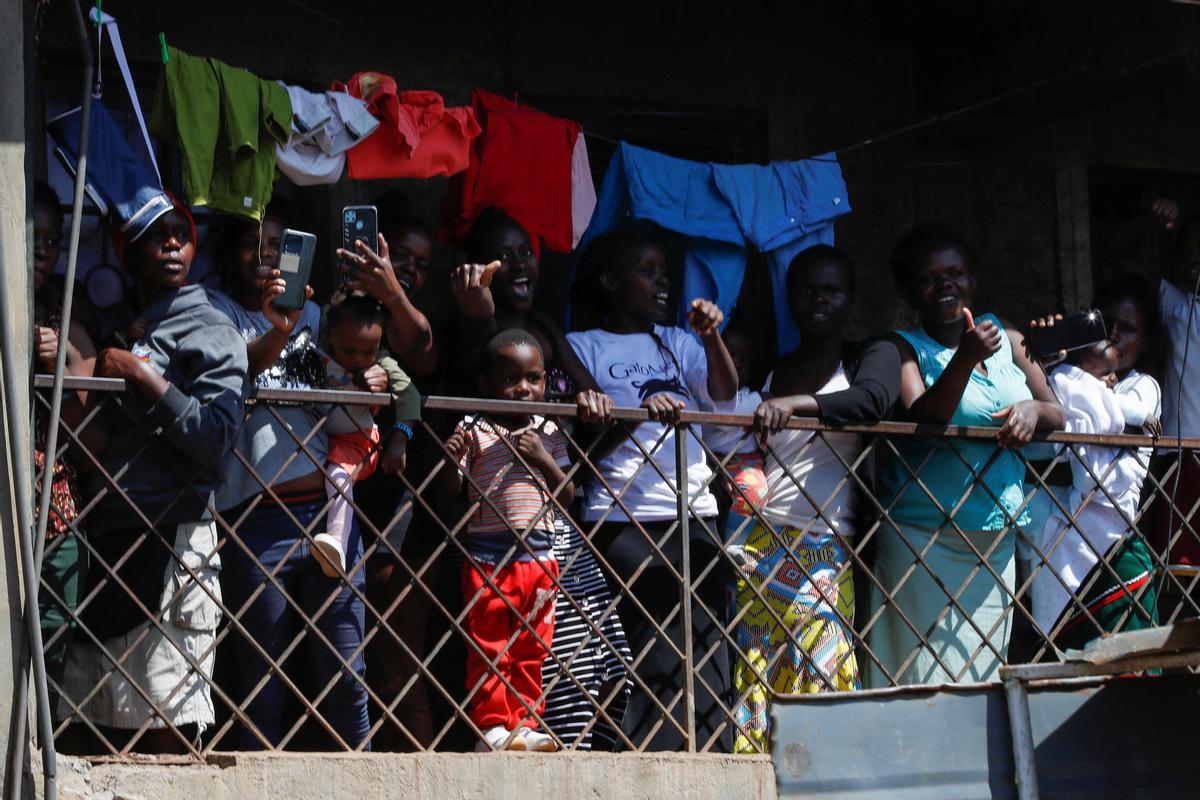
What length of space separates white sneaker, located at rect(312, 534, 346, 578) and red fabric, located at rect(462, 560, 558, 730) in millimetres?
410

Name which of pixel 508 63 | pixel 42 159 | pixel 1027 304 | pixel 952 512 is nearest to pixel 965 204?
pixel 1027 304

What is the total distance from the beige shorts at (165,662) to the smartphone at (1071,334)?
9.99 feet

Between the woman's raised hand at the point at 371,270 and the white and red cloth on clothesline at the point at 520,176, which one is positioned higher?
the white and red cloth on clothesline at the point at 520,176

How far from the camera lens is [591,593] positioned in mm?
5242

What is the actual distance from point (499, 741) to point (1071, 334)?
256 centimetres

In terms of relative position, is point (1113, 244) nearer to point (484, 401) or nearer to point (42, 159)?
point (484, 401)

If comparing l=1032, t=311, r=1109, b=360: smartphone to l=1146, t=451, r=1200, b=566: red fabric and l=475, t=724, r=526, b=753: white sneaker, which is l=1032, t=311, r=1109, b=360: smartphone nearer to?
l=1146, t=451, r=1200, b=566: red fabric

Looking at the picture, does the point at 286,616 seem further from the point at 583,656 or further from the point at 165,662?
the point at 583,656

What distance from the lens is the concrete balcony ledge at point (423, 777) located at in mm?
4434

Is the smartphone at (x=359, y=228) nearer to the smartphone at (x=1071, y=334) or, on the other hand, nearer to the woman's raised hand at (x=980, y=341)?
the woman's raised hand at (x=980, y=341)

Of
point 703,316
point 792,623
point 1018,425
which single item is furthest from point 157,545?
point 1018,425

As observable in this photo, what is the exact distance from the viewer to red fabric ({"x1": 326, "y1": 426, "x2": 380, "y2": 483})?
499 centimetres

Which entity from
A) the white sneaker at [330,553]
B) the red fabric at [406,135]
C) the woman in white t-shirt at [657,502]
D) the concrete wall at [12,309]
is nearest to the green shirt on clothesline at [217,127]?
the red fabric at [406,135]

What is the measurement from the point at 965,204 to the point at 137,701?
4.64 metres
